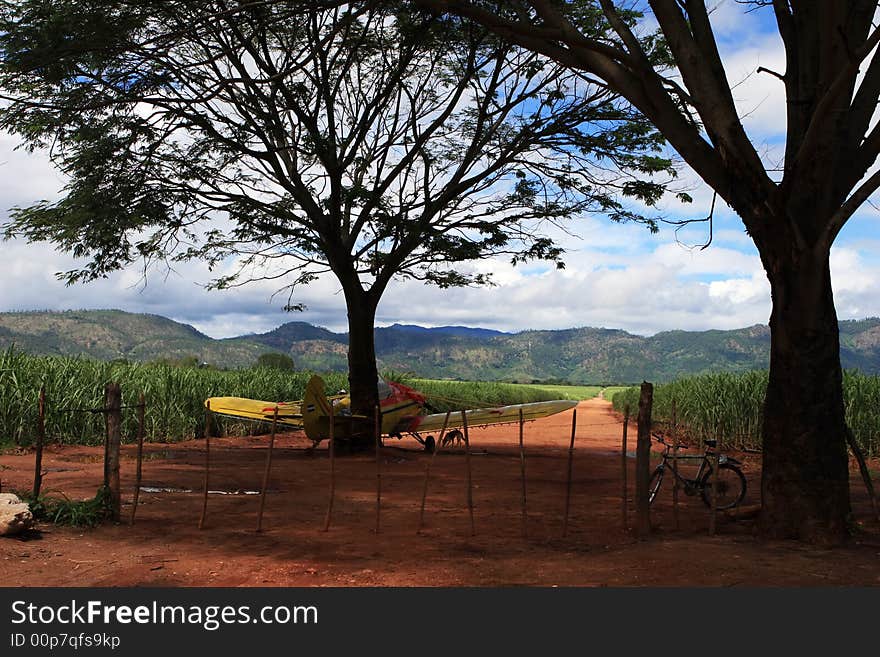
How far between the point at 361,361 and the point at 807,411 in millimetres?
10670

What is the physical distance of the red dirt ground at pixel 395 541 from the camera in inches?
233

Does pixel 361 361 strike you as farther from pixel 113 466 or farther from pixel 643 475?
pixel 643 475

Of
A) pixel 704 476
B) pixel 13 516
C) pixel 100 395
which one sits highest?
pixel 100 395

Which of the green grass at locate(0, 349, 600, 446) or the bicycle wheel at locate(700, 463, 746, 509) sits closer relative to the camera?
the bicycle wheel at locate(700, 463, 746, 509)

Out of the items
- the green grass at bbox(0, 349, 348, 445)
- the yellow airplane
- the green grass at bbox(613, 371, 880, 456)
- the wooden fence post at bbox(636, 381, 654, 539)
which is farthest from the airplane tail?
the green grass at bbox(613, 371, 880, 456)

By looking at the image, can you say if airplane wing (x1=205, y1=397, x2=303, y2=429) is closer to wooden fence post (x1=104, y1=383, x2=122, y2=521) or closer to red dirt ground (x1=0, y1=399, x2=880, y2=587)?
red dirt ground (x1=0, y1=399, x2=880, y2=587)

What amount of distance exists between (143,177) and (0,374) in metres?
5.34

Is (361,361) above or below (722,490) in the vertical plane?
above

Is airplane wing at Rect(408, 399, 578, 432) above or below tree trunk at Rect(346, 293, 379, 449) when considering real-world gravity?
below

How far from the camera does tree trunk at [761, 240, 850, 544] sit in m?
7.21

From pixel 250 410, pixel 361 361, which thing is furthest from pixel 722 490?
pixel 250 410

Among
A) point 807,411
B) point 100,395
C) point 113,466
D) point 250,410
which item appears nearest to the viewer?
point 807,411

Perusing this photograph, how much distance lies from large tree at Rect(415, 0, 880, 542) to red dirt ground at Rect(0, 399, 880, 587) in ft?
2.41

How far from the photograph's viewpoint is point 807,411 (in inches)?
287
